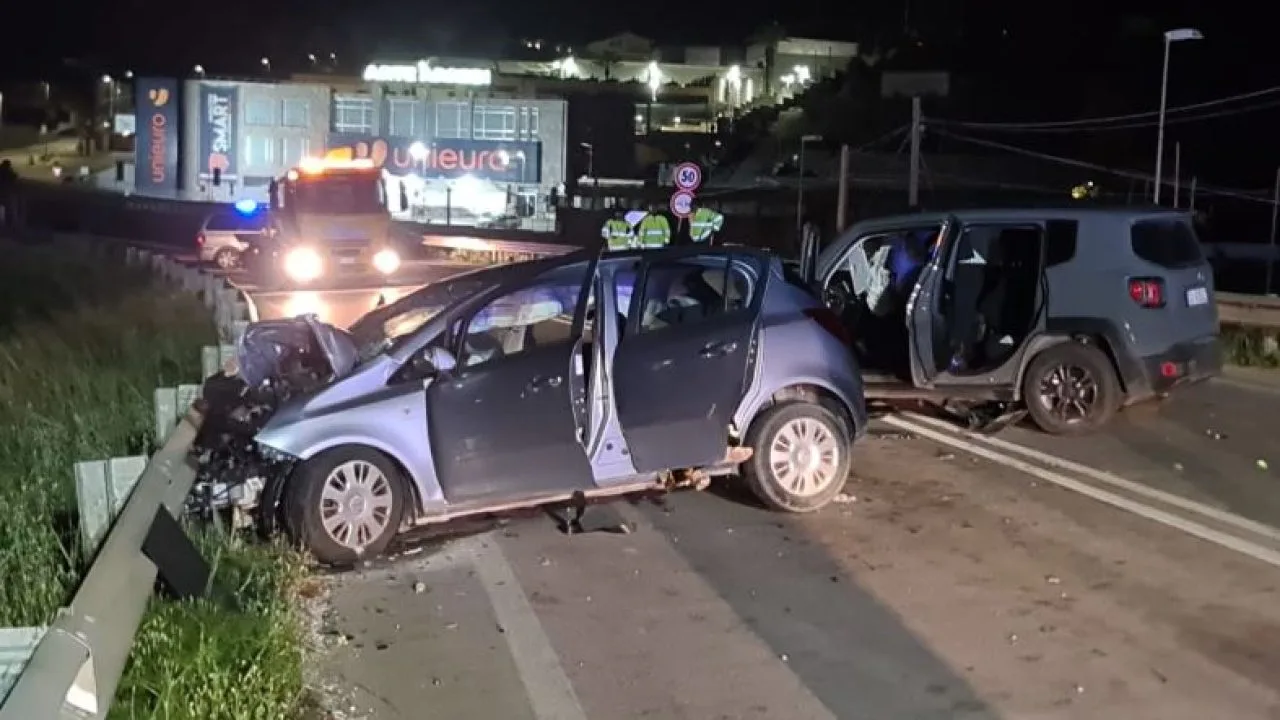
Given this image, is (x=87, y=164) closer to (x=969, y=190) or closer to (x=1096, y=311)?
(x=969, y=190)

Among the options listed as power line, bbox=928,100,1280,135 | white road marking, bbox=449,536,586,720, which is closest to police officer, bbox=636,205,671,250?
white road marking, bbox=449,536,586,720

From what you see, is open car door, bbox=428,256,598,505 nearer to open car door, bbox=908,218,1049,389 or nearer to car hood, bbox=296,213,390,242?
open car door, bbox=908,218,1049,389

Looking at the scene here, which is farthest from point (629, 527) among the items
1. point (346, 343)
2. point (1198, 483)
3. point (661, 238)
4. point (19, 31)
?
point (19, 31)

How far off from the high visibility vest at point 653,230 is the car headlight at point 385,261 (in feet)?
37.9

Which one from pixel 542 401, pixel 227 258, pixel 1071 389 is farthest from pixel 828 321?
pixel 227 258

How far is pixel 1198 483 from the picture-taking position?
33.2ft

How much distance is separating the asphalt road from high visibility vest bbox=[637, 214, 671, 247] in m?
7.94

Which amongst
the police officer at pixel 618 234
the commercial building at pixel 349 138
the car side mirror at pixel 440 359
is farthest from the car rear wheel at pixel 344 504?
the commercial building at pixel 349 138

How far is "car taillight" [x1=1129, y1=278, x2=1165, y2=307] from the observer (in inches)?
456

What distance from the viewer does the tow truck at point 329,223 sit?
28.5 meters

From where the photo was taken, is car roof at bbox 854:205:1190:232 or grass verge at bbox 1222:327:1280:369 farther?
grass verge at bbox 1222:327:1280:369

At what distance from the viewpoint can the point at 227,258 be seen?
35312 mm

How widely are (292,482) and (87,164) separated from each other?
Result: 8139 cm

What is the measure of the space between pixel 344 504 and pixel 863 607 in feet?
9.44
